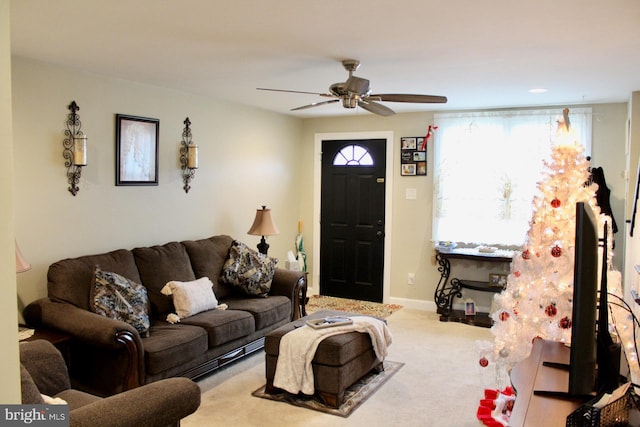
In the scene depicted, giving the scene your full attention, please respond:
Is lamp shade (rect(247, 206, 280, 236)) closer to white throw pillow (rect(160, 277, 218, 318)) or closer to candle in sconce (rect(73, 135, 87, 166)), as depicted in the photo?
white throw pillow (rect(160, 277, 218, 318))

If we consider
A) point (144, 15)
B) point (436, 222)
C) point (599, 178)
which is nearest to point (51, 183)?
point (144, 15)

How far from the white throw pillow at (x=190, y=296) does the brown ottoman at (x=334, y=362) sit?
2.71 feet

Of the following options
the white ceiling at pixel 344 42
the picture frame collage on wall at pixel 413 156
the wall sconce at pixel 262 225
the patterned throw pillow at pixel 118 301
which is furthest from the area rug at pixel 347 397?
the picture frame collage on wall at pixel 413 156

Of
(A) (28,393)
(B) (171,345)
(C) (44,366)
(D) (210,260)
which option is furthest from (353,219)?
(A) (28,393)

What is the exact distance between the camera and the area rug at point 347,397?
3.68 metres

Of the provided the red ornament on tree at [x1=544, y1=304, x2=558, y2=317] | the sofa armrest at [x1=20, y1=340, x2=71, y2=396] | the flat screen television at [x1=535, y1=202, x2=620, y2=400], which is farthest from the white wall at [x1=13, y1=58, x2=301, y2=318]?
the flat screen television at [x1=535, y1=202, x2=620, y2=400]

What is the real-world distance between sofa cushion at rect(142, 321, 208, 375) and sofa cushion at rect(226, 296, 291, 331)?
2.20ft

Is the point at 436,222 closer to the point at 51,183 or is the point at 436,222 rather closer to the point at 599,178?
the point at 599,178

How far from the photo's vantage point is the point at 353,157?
6914mm

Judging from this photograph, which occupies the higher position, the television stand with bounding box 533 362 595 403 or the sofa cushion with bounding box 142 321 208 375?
the television stand with bounding box 533 362 595 403

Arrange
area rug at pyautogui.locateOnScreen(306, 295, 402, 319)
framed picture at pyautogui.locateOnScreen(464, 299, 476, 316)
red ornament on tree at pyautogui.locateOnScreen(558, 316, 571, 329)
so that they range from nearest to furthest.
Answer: red ornament on tree at pyautogui.locateOnScreen(558, 316, 571, 329) < framed picture at pyautogui.locateOnScreen(464, 299, 476, 316) < area rug at pyautogui.locateOnScreen(306, 295, 402, 319)

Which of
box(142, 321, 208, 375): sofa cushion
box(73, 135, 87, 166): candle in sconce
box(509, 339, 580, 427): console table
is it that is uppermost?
box(73, 135, 87, 166): candle in sconce

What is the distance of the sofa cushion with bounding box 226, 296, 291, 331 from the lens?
472 centimetres

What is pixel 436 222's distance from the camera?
6.39m
